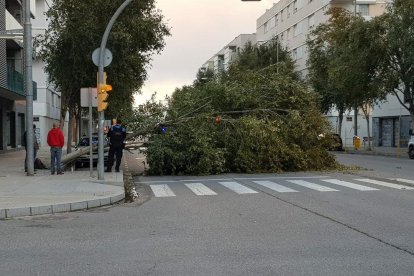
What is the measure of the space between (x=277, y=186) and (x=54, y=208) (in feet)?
22.2

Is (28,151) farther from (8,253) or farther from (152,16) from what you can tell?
(8,253)

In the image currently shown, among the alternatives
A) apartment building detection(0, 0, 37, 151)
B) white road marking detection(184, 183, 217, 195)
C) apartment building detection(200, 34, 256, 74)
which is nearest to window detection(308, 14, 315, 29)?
apartment building detection(200, 34, 256, 74)

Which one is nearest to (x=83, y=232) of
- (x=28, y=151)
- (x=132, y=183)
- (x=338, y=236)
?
(x=338, y=236)

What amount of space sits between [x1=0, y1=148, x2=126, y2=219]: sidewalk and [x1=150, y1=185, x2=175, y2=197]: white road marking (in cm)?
94

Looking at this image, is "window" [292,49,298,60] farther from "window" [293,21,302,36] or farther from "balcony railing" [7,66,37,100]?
"balcony railing" [7,66,37,100]

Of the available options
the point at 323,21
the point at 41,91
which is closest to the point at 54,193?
the point at 41,91

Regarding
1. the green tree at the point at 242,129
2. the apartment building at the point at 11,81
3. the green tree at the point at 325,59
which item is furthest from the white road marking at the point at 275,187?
the green tree at the point at 325,59

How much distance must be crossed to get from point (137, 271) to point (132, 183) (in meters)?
10.8

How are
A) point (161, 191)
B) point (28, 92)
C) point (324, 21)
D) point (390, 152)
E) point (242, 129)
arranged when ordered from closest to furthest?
point (161, 191)
point (28, 92)
point (242, 129)
point (390, 152)
point (324, 21)

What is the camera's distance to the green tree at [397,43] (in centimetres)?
3183

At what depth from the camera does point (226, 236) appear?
809cm

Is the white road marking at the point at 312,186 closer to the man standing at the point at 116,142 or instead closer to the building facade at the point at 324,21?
the man standing at the point at 116,142

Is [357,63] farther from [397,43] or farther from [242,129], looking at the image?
[242,129]

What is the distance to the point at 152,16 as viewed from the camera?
24.5m
